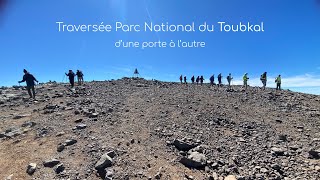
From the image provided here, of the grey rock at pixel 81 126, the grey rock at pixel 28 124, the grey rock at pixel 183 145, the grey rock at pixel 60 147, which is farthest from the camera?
the grey rock at pixel 28 124

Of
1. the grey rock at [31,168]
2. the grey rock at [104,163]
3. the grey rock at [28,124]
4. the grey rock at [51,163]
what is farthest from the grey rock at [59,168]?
the grey rock at [28,124]

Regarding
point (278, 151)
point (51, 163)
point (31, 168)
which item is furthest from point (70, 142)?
point (278, 151)

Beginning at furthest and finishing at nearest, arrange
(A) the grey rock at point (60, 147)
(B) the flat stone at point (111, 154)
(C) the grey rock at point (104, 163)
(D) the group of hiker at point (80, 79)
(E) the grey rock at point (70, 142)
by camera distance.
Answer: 1. (D) the group of hiker at point (80, 79)
2. (E) the grey rock at point (70, 142)
3. (A) the grey rock at point (60, 147)
4. (B) the flat stone at point (111, 154)
5. (C) the grey rock at point (104, 163)

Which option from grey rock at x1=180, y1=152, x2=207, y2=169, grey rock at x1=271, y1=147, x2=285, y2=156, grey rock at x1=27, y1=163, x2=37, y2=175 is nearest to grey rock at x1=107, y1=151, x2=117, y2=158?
grey rock at x1=180, y1=152, x2=207, y2=169

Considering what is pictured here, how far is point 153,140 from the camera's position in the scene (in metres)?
17.0

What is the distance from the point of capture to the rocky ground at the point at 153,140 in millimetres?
14055

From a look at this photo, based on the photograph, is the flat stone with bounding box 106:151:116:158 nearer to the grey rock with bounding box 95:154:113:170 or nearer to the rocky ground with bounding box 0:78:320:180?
the rocky ground with bounding box 0:78:320:180

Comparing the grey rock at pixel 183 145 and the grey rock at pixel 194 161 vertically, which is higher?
the grey rock at pixel 183 145

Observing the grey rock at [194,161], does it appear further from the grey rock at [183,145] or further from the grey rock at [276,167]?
the grey rock at [276,167]

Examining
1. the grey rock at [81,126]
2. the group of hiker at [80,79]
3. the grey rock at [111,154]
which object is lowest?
the grey rock at [111,154]

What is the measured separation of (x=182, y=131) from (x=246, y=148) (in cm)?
385

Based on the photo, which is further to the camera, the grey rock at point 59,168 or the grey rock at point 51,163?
the grey rock at point 51,163

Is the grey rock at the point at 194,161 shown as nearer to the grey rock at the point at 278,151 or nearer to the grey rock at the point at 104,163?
the grey rock at the point at 104,163

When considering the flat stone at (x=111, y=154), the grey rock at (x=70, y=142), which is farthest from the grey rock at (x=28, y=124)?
the flat stone at (x=111, y=154)
